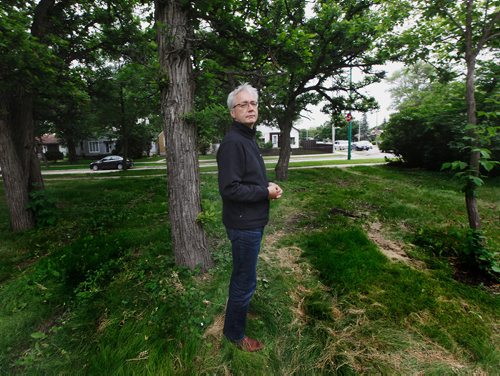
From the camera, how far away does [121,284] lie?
3340 mm

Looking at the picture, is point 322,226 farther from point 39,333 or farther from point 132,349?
point 39,333

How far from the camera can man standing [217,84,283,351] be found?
2.07 metres

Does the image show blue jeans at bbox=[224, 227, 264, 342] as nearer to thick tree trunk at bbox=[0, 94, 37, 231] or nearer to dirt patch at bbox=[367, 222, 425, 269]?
dirt patch at bbox=[367, 222, 425, 269]

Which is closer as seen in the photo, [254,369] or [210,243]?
[254,369]

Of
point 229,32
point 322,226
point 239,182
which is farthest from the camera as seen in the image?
point 322,226

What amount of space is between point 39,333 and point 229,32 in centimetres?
426

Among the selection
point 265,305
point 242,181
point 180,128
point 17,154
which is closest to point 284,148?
point 180,128

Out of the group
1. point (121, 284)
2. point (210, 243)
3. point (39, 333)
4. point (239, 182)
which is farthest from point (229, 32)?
point (39, 333)

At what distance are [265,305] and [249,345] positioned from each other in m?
0.61

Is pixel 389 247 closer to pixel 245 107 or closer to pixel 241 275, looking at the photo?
pixel 241 275

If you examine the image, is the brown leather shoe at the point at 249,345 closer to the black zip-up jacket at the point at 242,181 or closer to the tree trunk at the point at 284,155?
the black zip-up jacket at the point at 242,181

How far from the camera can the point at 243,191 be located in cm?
205

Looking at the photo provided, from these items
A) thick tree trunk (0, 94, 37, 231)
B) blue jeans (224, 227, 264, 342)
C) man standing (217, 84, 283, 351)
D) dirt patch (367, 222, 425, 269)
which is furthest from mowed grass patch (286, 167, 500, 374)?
thick tree trunk (0, 94, 37, 231)

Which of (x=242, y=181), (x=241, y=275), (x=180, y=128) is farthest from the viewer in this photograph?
(x=180, y=128)
